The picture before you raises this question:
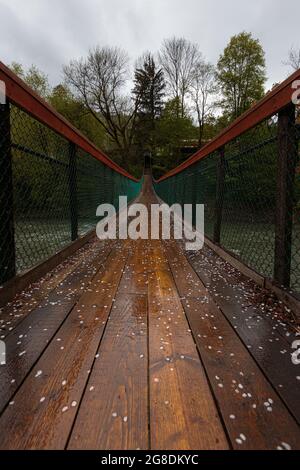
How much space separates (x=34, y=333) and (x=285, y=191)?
4.95 ft

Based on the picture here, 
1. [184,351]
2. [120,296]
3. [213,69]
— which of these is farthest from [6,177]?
[213,69]

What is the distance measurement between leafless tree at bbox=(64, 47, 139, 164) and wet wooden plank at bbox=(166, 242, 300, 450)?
21955mm

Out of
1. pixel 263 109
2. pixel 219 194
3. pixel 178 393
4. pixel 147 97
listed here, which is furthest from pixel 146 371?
pixel 147 97

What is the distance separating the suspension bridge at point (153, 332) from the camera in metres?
0.74

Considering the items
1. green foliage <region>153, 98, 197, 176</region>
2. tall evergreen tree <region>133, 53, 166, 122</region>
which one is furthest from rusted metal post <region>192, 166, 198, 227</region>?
tall evergreen tree <region>133, 53, 166, 122</region>

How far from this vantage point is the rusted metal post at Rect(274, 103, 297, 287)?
1.51 meters

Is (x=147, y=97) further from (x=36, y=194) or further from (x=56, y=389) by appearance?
(x=56, y=389)

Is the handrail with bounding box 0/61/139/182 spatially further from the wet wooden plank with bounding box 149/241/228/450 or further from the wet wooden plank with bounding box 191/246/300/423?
the wet wooden plank with bounding box 191/246/300/423

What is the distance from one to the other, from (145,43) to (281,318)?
106ft

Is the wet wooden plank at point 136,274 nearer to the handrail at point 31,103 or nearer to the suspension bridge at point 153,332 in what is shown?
the suspension bridge at point 153,332

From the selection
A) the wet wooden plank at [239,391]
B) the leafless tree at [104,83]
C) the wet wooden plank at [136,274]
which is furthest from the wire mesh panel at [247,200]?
the leafless tree at [104,83]

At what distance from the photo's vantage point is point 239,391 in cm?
87

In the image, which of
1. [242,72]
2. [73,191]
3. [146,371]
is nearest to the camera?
[146,371]

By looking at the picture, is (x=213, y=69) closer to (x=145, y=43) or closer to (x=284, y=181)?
(x=145, y=43)
